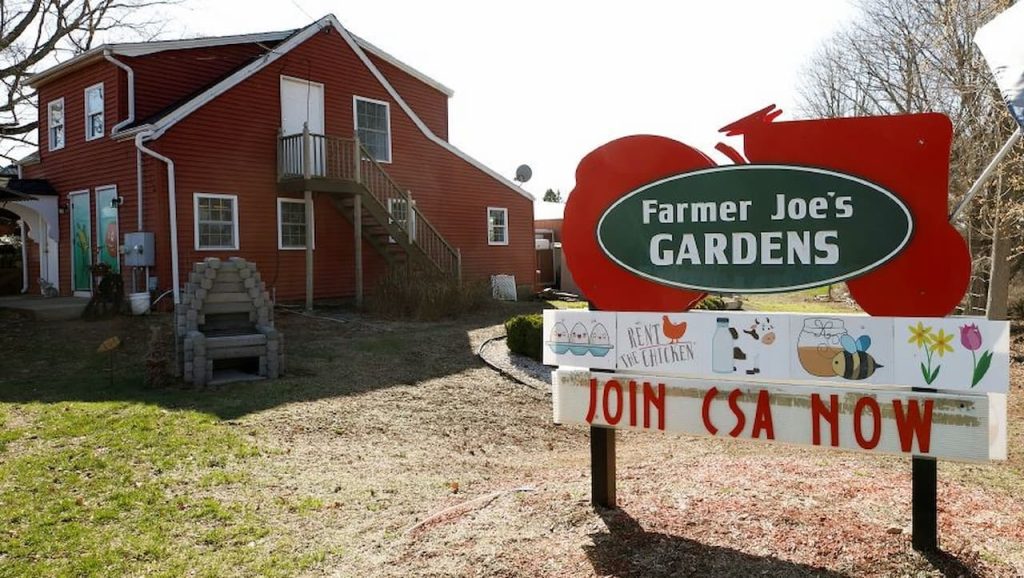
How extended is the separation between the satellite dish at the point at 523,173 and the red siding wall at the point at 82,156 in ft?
40.3

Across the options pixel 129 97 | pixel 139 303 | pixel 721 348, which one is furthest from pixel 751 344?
pixel 129 97

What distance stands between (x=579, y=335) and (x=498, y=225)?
18.7 meters

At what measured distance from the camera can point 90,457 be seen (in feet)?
19.7

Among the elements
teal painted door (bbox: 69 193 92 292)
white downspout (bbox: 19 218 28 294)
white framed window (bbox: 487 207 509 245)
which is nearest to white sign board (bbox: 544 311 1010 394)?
teal painted door (bbox: 69 193 92 292)

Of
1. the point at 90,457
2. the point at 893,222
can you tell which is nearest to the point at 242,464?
the point at 90,457

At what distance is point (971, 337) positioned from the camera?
3535 mm

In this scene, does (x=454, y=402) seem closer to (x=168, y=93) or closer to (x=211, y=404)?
(x=211, y=404)

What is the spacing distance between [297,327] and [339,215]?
487 centimetres

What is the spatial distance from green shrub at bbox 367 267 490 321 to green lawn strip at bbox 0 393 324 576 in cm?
847

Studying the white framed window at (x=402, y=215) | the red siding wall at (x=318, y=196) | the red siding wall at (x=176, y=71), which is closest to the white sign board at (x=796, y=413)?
the red siding wall at (x=318, y=196)

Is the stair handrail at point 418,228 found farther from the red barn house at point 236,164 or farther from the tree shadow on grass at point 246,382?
the tree shadow on grass at point 246,382

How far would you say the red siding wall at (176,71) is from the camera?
15930 mm

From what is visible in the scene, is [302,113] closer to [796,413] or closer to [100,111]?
[100,111]

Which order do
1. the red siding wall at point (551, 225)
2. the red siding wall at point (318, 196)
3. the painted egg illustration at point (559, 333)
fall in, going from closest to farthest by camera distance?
the painted egg illustration at point (559, 333), the red siding wall at point (318, 196), the red siding wall at point (551, 225)
